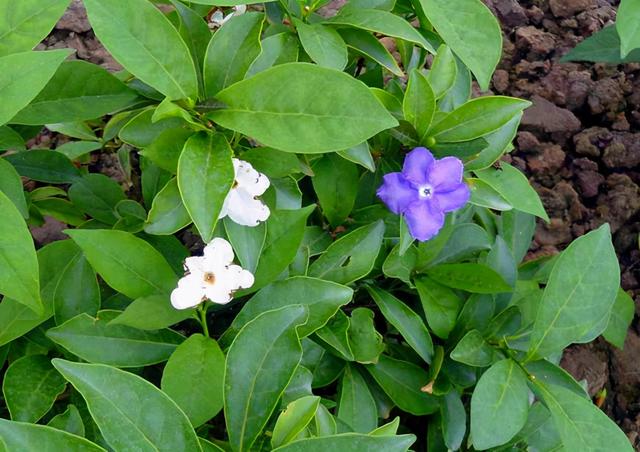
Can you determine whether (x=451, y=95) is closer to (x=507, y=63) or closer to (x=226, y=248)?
(x=226, y=248)

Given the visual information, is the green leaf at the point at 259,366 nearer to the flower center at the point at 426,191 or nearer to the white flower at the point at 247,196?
the white flower at the point at 247,196

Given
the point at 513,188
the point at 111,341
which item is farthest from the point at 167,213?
the point at 513,188

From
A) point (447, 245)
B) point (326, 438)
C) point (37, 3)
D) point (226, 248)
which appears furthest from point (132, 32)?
point (447, 245)

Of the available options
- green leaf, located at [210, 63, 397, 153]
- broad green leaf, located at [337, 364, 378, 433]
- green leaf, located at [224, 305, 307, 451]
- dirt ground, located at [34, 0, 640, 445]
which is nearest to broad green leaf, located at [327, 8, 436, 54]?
green leaf, located at [210, 63, 397, 153]

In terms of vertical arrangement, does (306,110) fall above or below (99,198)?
above

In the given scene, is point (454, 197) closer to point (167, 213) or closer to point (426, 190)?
point (426, 190)
